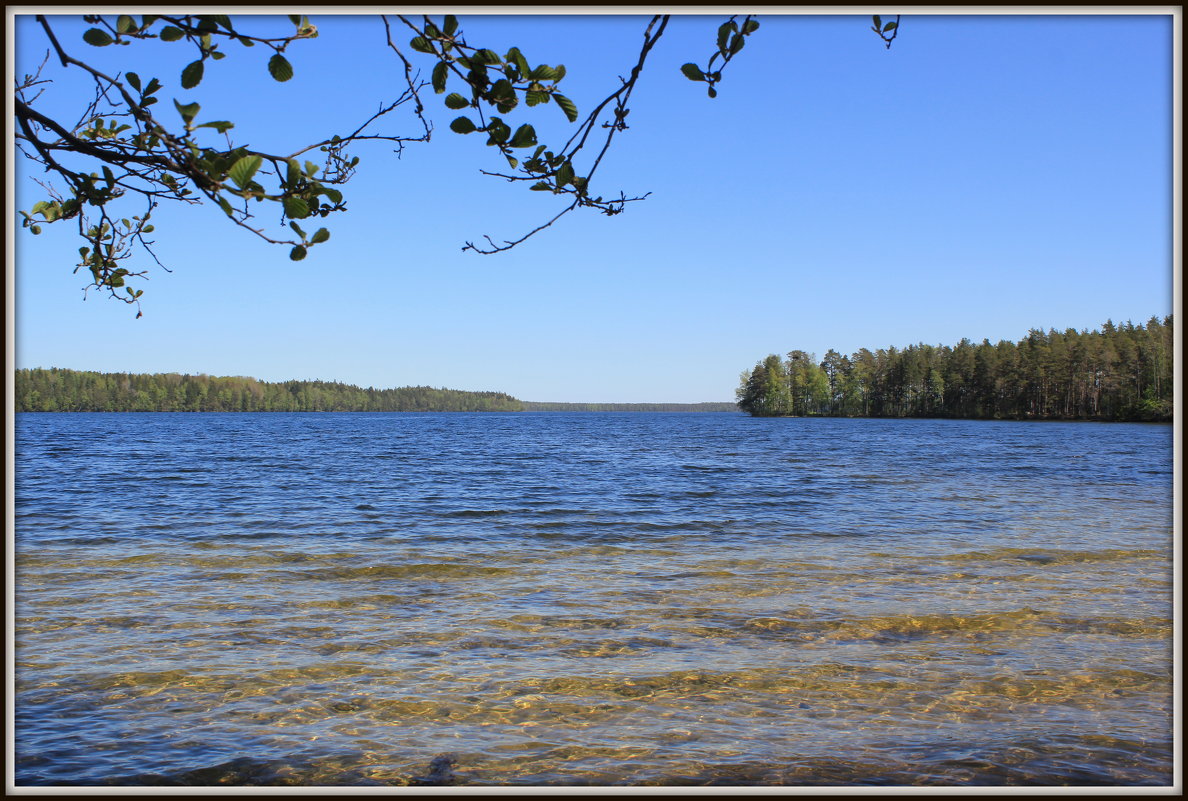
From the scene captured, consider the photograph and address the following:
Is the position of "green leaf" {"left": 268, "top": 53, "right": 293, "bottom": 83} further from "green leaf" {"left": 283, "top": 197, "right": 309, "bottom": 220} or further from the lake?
the lake

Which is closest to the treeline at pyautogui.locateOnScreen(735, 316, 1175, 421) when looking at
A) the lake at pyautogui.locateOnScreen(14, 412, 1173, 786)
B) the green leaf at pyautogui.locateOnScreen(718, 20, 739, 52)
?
the lake at pyautogui.locateOnScreen(14, 412, 1173, 786)

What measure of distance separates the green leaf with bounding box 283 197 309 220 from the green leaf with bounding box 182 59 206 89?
0.69 meters

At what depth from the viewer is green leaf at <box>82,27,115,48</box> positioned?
11.3ft

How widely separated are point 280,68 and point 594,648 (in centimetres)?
747

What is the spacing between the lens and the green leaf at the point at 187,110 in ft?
9.23

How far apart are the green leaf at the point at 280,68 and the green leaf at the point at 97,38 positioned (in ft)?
3.04

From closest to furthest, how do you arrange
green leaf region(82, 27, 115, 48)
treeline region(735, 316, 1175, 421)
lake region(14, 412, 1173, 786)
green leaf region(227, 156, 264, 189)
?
green leaf region(227, 156, 264, 189) → green leaf region(82, 27, 115, 48) → lake region(14, 412, 1173, 786) → treeline region(735, 316, 1175, 421)

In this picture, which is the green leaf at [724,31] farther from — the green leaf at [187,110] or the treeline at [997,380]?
the treeline at [997,380]

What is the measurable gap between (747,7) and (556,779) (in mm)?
5547

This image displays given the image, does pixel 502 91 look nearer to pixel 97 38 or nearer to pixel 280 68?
pixel 280 68

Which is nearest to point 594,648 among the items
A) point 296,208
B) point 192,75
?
point 296,208

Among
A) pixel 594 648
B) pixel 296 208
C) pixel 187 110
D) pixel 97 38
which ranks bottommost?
pixel 594 648

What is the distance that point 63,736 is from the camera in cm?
677

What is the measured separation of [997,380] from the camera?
12656 centimetres
